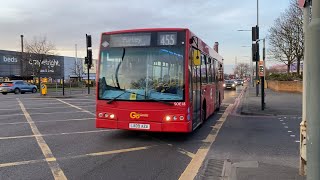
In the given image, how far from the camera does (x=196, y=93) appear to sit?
445 inches

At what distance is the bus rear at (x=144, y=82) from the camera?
393 inches

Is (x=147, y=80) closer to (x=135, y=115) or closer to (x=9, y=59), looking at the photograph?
(x=135, y=115)

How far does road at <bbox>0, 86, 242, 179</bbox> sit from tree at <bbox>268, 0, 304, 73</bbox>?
3266 centimetres

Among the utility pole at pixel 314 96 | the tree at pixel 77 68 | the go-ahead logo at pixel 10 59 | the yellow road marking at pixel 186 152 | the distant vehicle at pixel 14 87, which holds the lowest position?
the yellow road marking at pixel 186 152

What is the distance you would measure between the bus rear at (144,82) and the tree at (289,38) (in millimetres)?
32798

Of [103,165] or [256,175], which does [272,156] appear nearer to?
[256,175]

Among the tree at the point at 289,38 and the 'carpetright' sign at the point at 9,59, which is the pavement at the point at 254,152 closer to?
the tree at the point at 289,38

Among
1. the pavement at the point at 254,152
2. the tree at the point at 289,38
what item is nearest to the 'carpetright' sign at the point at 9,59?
the tree at the point at 289,38

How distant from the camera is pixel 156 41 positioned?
10.3 metres

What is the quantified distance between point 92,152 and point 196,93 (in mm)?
3735

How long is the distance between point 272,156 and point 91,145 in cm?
415

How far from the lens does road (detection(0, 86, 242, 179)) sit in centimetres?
697

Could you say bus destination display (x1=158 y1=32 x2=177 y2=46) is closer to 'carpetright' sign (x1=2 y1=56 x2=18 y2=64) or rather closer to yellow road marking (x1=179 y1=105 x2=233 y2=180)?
yellow road marking (x1=179 y1=105 x2=233 y2=180)

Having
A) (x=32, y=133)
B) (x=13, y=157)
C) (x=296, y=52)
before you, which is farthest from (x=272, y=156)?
(x=296, y=52)
